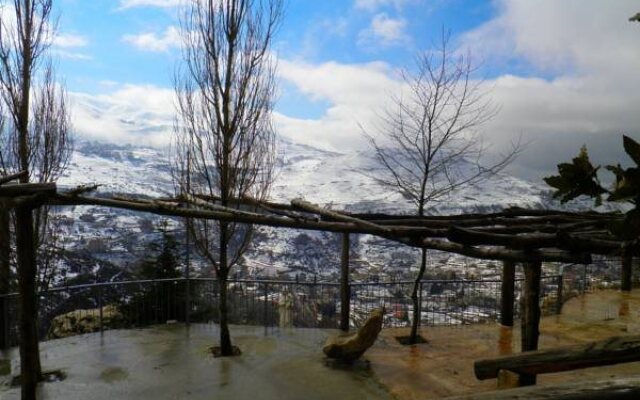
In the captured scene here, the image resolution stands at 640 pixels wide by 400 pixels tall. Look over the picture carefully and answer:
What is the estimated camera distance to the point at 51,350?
357 inches

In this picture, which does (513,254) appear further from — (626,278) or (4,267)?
(626,278)

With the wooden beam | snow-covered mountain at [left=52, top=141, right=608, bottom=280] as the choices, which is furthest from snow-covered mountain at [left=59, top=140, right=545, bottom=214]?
the wooden beam

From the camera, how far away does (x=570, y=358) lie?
3469 mm

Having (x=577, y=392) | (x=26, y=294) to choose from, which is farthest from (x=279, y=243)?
(x=577, y=392)

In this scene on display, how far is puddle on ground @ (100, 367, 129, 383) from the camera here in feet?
25.2

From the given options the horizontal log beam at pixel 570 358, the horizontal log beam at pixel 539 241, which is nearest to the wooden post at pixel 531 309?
the horizontal log beam at pixel 570 358

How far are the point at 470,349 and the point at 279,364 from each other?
11.6ft

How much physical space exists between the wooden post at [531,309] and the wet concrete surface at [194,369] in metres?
2.21

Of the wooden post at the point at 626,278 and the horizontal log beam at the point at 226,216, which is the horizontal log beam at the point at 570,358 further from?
the wooden post at the point at 626,278

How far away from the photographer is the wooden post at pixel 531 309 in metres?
5.71

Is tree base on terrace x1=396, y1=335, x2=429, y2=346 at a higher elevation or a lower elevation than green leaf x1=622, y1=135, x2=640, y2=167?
lower

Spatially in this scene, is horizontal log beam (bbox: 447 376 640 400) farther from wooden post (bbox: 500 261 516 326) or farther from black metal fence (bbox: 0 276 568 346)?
wooden post (bbox: 500 261 516 326)

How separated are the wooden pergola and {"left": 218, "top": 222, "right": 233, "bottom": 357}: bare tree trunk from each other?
2.50 metres

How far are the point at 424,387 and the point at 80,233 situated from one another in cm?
1443
